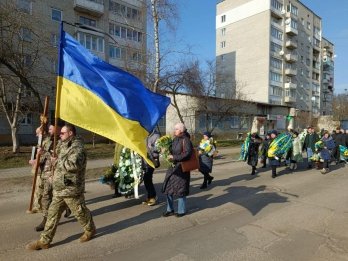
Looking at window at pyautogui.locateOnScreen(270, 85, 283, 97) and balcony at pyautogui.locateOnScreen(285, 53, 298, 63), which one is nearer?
window at pyautogui.locateOnScreen(270, 85, 283, 97)

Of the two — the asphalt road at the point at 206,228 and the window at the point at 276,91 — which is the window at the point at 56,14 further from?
the window at the point at 276,91

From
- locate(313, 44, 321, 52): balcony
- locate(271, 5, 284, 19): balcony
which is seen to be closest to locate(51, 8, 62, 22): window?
locate(271, 5, 284, 19): balcony

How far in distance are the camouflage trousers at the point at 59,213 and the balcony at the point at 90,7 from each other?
32.4 meters

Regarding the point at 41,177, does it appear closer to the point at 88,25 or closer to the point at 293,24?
the point at 88,25

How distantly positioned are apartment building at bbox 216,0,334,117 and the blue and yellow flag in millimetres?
51516

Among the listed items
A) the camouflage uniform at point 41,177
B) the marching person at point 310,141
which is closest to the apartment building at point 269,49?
the marching person at point 310,141

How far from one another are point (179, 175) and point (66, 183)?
2.37 meters

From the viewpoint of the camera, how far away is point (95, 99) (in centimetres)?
532

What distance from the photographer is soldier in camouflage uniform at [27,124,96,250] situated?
4.91m

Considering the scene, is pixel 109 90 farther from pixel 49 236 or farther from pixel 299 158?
pixel 299 158

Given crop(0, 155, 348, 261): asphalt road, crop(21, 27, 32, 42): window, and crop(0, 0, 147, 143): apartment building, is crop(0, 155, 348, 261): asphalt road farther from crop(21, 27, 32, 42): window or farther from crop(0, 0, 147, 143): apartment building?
Result: crop(0, 0, 147, 143): apartment building

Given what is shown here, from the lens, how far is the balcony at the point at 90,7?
33750 millimetres

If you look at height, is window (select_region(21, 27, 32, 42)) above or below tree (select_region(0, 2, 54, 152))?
above

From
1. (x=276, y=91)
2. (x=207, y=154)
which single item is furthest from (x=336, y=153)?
(x=276, y=91)
